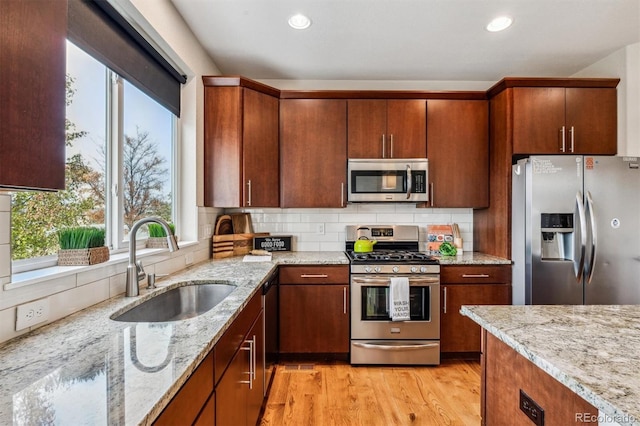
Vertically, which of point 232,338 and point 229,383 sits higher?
point 232,338

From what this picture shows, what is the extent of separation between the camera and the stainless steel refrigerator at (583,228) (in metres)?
2.47

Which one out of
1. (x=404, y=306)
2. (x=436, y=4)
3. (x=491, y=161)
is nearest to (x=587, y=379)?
(x=404, y=306)

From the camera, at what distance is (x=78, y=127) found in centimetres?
154

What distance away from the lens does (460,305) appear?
277 cm

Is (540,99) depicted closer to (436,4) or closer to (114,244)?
(436,4)

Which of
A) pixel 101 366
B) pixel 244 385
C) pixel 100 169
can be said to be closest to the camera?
pixel 101 366

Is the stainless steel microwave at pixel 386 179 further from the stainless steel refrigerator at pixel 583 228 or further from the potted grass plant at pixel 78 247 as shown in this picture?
the potted grass plant at pixel 78 247

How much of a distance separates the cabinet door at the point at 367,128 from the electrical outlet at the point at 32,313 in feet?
8.03

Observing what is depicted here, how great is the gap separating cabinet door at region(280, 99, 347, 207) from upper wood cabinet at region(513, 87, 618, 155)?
150 cm

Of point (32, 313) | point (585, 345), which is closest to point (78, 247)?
point (32, 313)

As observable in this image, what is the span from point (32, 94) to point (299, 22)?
6.51 ft

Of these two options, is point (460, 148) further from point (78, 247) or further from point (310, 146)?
point (78, 247)

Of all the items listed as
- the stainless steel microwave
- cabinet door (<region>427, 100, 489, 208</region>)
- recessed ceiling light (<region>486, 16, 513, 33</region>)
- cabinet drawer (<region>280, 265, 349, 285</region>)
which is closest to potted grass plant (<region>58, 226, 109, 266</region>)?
cabinet drawer (<region>280, 265, 349, 285</region>)

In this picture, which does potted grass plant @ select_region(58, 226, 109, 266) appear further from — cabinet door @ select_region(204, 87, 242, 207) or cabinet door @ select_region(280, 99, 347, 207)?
cabinet door @ select_region(280, 99, 347, 207)
